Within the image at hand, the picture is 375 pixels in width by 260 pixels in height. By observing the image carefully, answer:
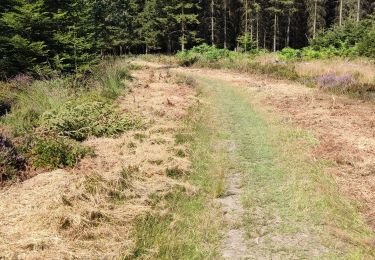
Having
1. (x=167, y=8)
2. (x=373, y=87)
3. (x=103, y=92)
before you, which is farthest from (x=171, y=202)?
(x=167, y=8)

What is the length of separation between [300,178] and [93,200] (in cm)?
357

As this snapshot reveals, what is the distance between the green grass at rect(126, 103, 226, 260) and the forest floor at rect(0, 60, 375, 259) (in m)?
0.02

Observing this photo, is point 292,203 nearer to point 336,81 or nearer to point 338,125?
point 338,125

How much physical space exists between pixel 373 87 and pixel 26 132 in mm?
12937

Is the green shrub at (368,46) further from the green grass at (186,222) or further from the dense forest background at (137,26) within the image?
the green grass at (186,222)

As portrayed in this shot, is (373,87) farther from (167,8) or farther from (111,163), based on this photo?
(167,8)

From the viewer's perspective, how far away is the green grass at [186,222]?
4.62 meters

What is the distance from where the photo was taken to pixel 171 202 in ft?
19.2

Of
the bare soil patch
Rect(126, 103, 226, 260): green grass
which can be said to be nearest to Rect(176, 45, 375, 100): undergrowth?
the bare soil patch

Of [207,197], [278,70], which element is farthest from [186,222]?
[278,70]

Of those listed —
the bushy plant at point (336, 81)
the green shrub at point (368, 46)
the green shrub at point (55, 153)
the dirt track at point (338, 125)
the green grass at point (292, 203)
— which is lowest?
the green grass at point (292, 203)

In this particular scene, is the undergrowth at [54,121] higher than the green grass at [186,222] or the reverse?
higher

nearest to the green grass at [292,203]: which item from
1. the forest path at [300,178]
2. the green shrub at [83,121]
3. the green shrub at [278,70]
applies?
the forest path at [300,178]

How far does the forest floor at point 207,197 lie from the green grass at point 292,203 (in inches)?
0.7
